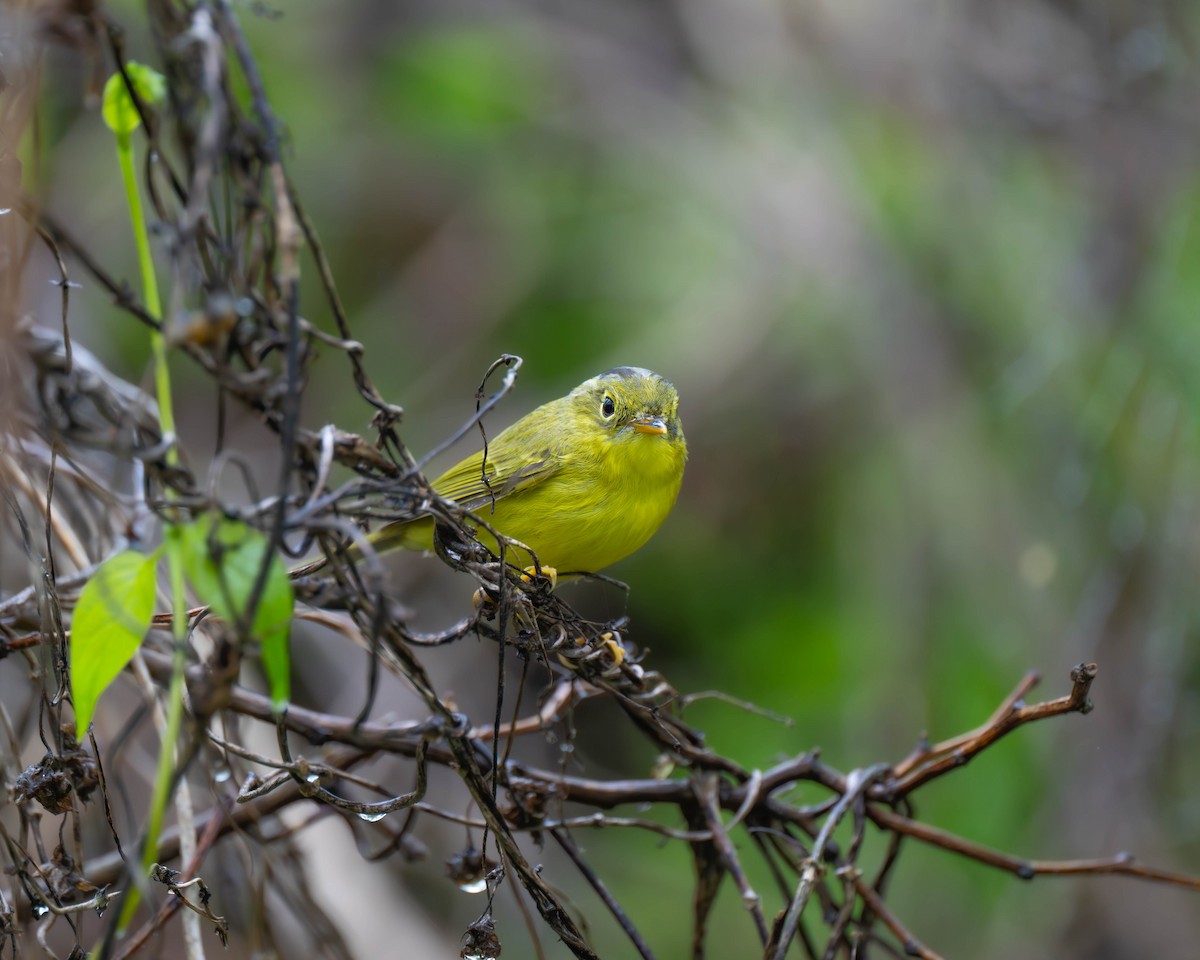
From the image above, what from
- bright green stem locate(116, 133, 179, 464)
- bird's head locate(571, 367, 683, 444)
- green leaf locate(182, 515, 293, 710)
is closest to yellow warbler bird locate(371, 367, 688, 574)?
bird's head locate(571, 367, 683, 444)

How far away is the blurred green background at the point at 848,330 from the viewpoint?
5148mm

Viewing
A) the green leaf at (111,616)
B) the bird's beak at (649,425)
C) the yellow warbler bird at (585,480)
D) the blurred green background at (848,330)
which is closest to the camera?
the green leaf at (111,616)

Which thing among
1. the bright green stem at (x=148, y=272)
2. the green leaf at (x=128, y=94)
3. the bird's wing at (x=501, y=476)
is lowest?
the bright green stem at (x=148, y=272)

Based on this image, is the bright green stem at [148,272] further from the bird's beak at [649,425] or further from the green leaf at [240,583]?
the bird's beak at [649,425]

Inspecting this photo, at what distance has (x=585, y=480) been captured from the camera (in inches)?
139

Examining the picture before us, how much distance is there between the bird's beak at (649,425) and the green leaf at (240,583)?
2.33 meters

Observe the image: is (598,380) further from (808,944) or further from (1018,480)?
(1018,480)

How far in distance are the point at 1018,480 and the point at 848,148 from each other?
2.85m

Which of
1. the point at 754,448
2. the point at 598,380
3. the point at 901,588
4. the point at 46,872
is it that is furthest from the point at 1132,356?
the point at 46,872

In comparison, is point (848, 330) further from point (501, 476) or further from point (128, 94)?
point (128, 94)

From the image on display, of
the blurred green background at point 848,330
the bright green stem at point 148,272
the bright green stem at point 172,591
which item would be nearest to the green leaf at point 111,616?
the bright green stem at point 172,591

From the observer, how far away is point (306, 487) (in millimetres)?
1703

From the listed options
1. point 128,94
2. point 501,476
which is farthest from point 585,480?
point 128,94

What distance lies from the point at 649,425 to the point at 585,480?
0.30 metres
